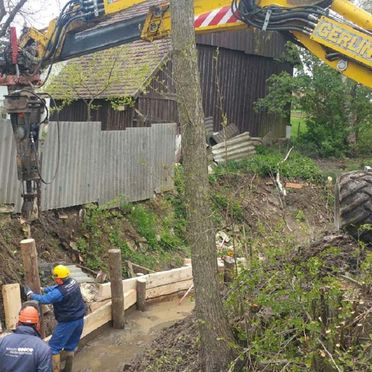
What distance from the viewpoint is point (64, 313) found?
694 cm

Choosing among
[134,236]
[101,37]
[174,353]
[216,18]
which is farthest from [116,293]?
[216,18]

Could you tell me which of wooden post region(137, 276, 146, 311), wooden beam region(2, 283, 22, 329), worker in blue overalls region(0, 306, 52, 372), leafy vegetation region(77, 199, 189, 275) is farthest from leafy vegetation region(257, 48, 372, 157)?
worker in blue overalls region(0, 306, 52, 372)

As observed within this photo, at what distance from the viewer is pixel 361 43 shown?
609 centimetres

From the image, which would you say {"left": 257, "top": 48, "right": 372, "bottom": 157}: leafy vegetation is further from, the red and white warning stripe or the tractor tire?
the tractor tire

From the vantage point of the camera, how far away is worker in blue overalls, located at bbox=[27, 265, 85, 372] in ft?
22.6

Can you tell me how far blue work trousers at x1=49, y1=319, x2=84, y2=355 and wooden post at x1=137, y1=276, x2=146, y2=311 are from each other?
2.06m

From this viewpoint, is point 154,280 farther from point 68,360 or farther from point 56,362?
point 56,362

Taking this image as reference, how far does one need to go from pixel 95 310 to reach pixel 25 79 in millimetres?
3654

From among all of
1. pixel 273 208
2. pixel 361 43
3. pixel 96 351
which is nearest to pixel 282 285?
pixel 361 43

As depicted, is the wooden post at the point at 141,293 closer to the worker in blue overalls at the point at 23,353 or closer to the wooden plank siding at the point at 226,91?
the worker in blue overalls at the point at 23,353

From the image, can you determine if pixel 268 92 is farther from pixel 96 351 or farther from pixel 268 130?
pixel 96 351

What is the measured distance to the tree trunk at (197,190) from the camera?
4820 millimetres

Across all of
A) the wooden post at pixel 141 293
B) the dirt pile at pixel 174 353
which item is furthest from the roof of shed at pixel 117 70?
the dirt pile at pixel 174 353

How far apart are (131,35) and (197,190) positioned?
390 cm
